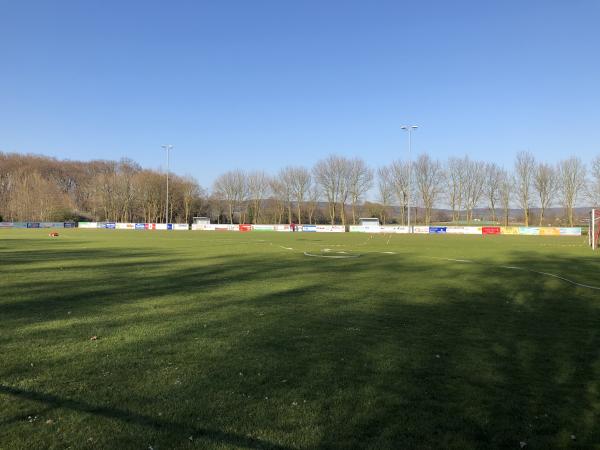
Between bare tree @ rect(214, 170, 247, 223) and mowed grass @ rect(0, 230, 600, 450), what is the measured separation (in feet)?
336

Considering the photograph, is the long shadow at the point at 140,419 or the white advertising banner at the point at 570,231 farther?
the white advertising banner at the point at 570,231

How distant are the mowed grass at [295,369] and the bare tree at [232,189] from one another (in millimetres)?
102405

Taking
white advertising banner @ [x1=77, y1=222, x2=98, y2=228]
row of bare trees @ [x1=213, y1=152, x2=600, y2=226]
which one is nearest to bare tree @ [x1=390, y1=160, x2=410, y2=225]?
row of bare trees @ [x1=213, y1=152, x2=600, y2=226]

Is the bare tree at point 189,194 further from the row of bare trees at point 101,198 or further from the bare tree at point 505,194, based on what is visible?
the bare tree at point 505,194

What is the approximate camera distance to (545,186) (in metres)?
91.6

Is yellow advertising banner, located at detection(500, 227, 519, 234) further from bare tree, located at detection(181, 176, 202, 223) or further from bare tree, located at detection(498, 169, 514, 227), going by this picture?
bare tree, located at detection(181, 176, 202, 223)

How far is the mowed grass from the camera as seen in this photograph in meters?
4.18

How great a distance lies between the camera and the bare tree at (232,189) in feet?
375

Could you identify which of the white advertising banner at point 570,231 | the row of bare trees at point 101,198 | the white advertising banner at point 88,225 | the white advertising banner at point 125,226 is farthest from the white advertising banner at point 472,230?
the white advertising banner at point 88,225

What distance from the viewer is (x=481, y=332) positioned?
327 inches

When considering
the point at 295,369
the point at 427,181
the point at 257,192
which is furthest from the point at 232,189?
the point at 295,369

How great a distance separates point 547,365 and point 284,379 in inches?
152

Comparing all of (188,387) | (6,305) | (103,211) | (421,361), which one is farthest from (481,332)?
(103,211)

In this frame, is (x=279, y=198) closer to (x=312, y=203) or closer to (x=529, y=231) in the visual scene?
(x=312, y=203)
